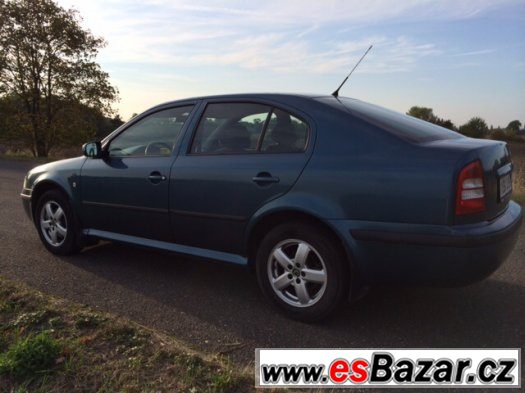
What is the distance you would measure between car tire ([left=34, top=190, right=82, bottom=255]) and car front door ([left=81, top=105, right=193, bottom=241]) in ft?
0.69

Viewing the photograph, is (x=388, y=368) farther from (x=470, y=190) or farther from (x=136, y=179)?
(x=136, y=179)

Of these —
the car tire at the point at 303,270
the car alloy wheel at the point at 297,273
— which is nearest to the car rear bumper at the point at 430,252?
the car tire at the point at 303,270

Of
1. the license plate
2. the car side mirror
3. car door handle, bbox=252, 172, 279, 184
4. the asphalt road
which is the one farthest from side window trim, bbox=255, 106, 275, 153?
the car side mirror

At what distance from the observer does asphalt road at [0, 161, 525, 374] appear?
305cm

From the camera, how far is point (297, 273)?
331cm

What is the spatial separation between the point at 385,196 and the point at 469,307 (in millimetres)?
1258

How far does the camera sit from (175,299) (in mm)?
3715

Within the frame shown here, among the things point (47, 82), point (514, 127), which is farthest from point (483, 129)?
point (47, 82)

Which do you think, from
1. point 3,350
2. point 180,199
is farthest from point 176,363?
point 180,199

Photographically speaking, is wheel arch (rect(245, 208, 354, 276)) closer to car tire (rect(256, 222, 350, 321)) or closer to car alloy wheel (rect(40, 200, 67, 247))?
car tire (rect(256, 222, 350, 321))

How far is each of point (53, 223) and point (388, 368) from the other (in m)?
3.60

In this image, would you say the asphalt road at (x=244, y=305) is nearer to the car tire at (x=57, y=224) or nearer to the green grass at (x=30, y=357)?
the car tire at (x=57, y=224)

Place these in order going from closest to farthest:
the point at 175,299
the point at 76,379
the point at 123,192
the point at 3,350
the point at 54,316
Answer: the point at 76,379
the point at 3,350
the point at 54,316
the point at 175,299
the point at 123,192

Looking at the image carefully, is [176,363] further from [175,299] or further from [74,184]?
[74,184]
